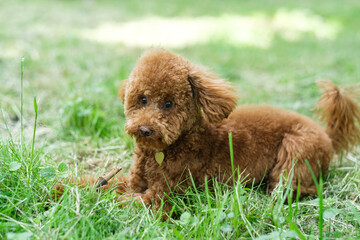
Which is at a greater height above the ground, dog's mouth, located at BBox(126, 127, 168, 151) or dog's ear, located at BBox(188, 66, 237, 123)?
dog's ear, located at BBox(188, 66, 237, 123)

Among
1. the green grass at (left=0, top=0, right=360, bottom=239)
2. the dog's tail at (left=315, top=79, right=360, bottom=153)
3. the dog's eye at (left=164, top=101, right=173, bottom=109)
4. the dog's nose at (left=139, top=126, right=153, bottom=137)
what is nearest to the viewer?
the green grass at (left=0, top=0, right=360, bottom=239)

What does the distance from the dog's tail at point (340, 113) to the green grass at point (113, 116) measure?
0.61ft

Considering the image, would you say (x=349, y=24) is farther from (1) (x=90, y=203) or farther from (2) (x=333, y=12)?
(1) (x=90, y=203)

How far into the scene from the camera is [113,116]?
10.9ft

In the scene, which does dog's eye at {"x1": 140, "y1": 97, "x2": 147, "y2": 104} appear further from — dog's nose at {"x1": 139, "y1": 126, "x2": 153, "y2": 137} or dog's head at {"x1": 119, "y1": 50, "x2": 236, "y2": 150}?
dog's nose at {"x1": 139, "y1": 126, "x2": 153, "y2": 137}

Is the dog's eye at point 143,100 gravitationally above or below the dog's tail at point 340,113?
above

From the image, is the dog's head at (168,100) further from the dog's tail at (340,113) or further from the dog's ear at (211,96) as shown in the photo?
the dog's tail at (340,113)

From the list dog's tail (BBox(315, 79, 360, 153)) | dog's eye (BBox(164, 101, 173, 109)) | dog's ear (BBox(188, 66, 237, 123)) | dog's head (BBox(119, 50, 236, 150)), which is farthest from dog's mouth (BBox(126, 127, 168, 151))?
dog's tail (BBox(315, 79, 360, 153))

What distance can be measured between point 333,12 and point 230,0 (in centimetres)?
A: 419

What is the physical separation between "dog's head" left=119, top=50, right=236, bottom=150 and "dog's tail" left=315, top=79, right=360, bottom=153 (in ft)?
3.16

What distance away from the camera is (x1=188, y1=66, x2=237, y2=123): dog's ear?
1.90 meters

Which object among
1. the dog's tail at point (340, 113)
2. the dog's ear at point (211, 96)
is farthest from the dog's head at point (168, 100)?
the dog's tail at point (340, 113)

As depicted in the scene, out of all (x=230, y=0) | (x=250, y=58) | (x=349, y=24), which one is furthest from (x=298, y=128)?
(x=230, y=0)

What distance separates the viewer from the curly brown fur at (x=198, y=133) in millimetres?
1866
